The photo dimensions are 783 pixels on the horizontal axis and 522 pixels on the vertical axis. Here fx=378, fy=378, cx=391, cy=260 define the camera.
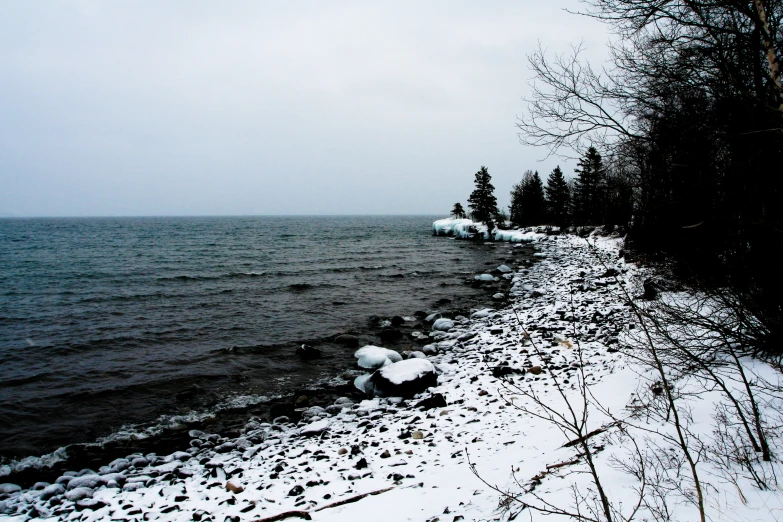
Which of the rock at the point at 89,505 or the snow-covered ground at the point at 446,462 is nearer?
the snow-covered ground at the point at 446,462

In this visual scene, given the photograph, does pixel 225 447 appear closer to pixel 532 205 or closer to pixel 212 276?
pixel 212 276

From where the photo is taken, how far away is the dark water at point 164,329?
9.09m

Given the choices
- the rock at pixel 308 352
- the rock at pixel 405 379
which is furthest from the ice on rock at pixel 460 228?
the rock at pixel 405 379

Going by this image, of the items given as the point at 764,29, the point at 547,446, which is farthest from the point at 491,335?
the point at 764,29

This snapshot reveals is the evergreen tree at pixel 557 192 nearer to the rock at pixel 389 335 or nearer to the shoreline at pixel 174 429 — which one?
the rock at pixel 389 335

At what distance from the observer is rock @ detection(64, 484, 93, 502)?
231 inches

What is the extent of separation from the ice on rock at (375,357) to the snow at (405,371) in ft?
4.80

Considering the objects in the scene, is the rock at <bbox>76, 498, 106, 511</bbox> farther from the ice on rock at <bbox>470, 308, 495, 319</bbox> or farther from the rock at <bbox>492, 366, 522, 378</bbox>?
the ice on rock at <bbox>470, 308, 495, 319</bbox>

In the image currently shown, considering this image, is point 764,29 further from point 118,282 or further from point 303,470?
point 118,282

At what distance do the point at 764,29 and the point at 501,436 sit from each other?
19.9 ft

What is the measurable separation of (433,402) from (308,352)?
5290mm

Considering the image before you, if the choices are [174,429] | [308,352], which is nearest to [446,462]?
[174,429]

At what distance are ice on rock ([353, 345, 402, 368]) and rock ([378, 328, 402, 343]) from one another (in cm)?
190

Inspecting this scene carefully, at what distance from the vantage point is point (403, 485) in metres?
5.12
